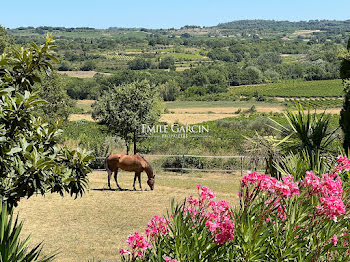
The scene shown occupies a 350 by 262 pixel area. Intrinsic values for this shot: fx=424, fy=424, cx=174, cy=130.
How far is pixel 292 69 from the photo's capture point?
161750 millimetres

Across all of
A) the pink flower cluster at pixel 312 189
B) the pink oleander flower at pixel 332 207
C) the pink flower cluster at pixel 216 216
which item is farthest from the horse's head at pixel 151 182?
the pink oleander flower at pixel 332 207

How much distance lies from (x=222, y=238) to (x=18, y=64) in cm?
355

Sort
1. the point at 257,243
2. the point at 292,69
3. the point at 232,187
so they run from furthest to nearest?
the point at 292,69
the point at 232,187
the point at 257,243

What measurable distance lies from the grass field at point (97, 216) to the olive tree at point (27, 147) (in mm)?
4706

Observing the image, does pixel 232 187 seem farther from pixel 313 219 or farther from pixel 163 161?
pixel 313 219

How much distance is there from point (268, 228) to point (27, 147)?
2.85 m

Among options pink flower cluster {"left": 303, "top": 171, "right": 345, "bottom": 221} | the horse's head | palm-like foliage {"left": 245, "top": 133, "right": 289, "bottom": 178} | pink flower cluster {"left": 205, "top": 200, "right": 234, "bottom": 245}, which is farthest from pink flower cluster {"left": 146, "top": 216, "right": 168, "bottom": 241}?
the horse's head

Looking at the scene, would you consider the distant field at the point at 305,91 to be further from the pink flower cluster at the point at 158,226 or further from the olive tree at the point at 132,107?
the pink flower cluster at the point at 158,226

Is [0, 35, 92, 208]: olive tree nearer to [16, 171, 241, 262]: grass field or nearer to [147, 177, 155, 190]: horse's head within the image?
[16, 171, 241, 262]: grass field

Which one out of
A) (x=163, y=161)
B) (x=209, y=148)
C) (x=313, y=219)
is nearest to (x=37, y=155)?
(x=313, y=219)

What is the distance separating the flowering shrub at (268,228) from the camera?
13.2 ft

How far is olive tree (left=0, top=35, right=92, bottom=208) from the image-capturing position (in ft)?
15.8

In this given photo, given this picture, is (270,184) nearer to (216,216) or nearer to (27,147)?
(216,216)

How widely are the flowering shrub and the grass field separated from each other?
592cm
